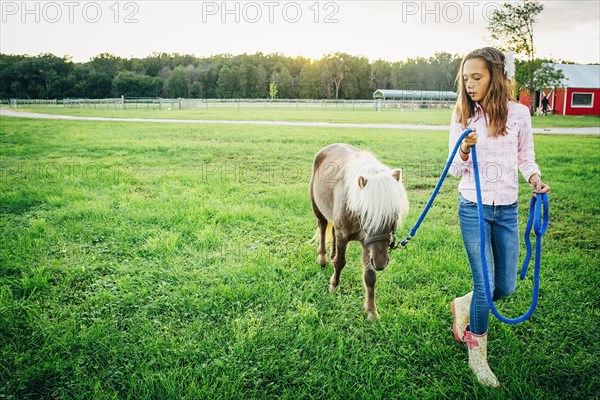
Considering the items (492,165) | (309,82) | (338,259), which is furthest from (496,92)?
(309,82)

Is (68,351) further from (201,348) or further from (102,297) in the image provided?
(201,348)

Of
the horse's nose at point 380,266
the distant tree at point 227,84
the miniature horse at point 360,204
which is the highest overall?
the distant tree at point 227,84

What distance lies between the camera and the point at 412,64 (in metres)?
96.6

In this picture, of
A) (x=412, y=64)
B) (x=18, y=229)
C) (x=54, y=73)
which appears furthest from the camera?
(x=412, y=64)

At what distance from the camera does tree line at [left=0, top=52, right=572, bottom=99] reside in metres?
78.3

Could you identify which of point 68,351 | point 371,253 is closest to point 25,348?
point 68,351

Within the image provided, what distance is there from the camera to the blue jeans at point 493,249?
105 inches

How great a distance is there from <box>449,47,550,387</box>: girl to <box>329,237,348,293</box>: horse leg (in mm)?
1332

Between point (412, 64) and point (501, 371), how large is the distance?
4119 inches

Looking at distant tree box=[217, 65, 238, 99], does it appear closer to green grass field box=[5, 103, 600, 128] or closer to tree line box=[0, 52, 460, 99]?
tree line box=[0, 52, 460, 99]

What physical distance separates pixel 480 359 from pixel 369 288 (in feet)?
3.63

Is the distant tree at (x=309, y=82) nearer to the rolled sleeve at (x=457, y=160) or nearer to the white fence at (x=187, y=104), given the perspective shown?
the white fence at (x=187, y=104)

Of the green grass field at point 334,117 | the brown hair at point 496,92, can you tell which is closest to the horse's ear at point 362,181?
the brown hair at point 496,92

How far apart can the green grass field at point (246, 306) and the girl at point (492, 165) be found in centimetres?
71
